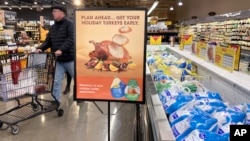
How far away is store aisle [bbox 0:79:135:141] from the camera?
10.9 ft

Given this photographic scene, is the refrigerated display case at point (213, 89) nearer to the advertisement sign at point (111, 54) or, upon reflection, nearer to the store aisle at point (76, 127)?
the advertisement sign at point (111, 54)

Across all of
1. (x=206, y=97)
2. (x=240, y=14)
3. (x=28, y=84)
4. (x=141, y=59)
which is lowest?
(x=28, y=84)

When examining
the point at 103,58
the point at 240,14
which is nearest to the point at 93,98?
the point at 103,58

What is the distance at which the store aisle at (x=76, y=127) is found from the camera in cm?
333

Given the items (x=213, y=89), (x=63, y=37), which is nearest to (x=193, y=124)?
(x=213, y=89)

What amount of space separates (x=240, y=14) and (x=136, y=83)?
9167 mm

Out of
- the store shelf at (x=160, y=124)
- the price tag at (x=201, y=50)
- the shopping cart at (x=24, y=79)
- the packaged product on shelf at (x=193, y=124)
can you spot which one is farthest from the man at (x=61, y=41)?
the packaged product on shelf at (x=193, y=124)

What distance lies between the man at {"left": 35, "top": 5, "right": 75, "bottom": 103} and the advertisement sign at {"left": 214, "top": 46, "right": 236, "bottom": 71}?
232cm

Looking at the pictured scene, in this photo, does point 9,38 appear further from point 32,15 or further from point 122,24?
point 32,15

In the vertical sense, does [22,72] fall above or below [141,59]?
below

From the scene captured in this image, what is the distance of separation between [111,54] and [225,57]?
4.18ft

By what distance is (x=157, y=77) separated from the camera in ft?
8.24

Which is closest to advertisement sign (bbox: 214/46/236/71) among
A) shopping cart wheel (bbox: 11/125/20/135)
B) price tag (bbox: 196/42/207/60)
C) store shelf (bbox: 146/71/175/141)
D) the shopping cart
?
price tag (bbox: 196/42/207/60)

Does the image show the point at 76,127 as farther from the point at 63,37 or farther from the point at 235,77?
the point at 235,77
